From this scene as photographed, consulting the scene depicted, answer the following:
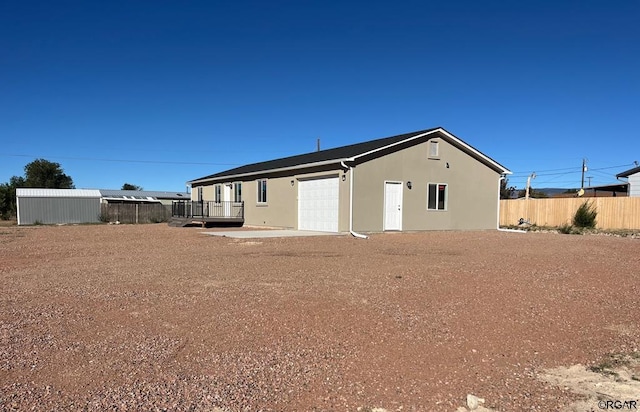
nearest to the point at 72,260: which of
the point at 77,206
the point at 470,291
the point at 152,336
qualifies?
the point at 152,336

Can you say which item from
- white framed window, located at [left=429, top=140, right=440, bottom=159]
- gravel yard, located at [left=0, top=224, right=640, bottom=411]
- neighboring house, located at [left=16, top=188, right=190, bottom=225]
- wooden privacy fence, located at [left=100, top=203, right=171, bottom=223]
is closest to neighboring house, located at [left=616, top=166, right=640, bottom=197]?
white framed window, located at [left=429, top=140, right=440, bottom=159]

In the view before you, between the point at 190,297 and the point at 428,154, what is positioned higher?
the point at 428,154

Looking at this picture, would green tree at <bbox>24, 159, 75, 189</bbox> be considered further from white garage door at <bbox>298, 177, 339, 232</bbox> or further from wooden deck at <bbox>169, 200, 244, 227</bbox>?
white garage door at <bbox>298, 177, 339, 232</bbox>

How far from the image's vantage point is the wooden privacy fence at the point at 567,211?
21.3 meters

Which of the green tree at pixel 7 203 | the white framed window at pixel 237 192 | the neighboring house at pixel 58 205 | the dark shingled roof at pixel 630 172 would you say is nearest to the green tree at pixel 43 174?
the green tree at pixel 7 203

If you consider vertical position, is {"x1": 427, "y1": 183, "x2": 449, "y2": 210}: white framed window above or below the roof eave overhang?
below

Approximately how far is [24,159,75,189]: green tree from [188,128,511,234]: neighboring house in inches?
2091

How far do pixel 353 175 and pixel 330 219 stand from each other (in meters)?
2.17

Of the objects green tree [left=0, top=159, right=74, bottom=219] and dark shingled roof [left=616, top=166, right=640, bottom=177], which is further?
green tree [left=0, top=159, right=74, bottom=219]

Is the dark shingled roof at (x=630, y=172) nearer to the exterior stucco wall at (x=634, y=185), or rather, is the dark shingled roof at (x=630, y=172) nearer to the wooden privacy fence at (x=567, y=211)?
the exterior stucco wall at (x=634, y=185)

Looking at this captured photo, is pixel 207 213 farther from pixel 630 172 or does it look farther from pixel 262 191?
pixel 630 172

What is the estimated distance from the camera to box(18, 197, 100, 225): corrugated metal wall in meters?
33.4

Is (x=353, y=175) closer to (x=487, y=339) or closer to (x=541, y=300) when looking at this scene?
(x=541, y=300)

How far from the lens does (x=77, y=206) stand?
35.8 m
